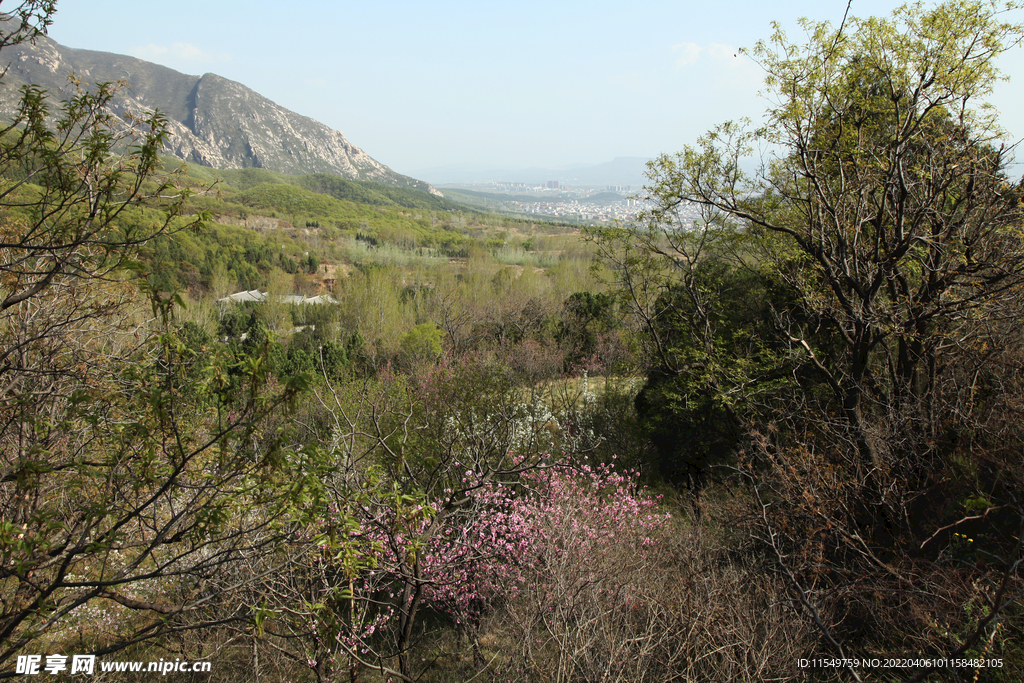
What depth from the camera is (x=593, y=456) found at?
1477 cm

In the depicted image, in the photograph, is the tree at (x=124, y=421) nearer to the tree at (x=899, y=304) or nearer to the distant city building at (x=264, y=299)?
the tree at (x=899, y=304)

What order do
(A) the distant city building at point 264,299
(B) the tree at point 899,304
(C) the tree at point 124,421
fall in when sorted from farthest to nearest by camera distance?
1. (A) the distant city building at point 264,299
2. (B) the tree at point 899,304
3. (C) the tree at point 124,421

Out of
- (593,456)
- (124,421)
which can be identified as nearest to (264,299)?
(593,456)

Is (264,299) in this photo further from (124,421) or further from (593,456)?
(124,421)

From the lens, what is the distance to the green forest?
10.1 feet

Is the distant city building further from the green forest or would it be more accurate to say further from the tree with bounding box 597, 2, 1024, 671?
the tree with bounding box 597, 2, 1024, 671

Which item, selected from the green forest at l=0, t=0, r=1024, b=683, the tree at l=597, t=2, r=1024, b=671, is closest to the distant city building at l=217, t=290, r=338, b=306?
the green forest at l=0, t=0, r=1024, b=683

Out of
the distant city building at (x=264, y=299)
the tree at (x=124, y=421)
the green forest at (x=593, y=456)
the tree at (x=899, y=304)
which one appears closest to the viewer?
the tree at (x=124, y=421)

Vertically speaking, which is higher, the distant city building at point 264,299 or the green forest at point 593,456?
the green forest at point 593,456

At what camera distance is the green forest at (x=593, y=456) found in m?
3.08

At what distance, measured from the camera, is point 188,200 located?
11.7 ft

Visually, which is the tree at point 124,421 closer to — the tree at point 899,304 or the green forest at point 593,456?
the green forest at point 593,456

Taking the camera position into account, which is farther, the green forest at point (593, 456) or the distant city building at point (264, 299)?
the distant city building at point (264, 299)

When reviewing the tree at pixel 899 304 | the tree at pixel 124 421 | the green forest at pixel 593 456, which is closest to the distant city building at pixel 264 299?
the green forest at pixel 593 456
